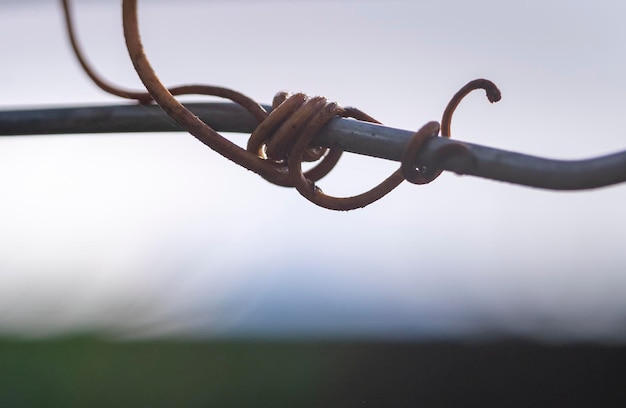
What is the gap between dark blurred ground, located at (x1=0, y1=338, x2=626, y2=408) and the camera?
Result: 3.22 metres

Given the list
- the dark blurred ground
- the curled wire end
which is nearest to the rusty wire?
the curled wire end

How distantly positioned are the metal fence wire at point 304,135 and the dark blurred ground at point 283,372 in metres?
2.23

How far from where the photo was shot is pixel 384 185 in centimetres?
66

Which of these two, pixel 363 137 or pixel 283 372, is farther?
pixel 283 372

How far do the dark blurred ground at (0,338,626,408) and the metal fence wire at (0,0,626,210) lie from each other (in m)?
2.23

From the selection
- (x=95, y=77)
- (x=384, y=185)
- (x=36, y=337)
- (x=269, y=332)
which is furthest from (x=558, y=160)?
(x=36, y=337)

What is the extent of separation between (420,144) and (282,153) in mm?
165

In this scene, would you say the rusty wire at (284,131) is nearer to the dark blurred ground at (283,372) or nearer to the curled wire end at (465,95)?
the curled wire end at (465,95)

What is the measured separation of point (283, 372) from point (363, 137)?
131 inches

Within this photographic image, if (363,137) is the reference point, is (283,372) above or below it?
above

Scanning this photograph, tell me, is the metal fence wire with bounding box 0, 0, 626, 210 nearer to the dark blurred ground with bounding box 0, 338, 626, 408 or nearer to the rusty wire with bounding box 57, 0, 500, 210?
the rusty wire with bounding box 57, 0, 500, 210

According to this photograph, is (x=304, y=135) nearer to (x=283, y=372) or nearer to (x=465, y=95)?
(x=465, y=95)

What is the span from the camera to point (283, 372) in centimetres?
379

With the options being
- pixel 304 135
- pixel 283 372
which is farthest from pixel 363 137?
pixel 283 372
